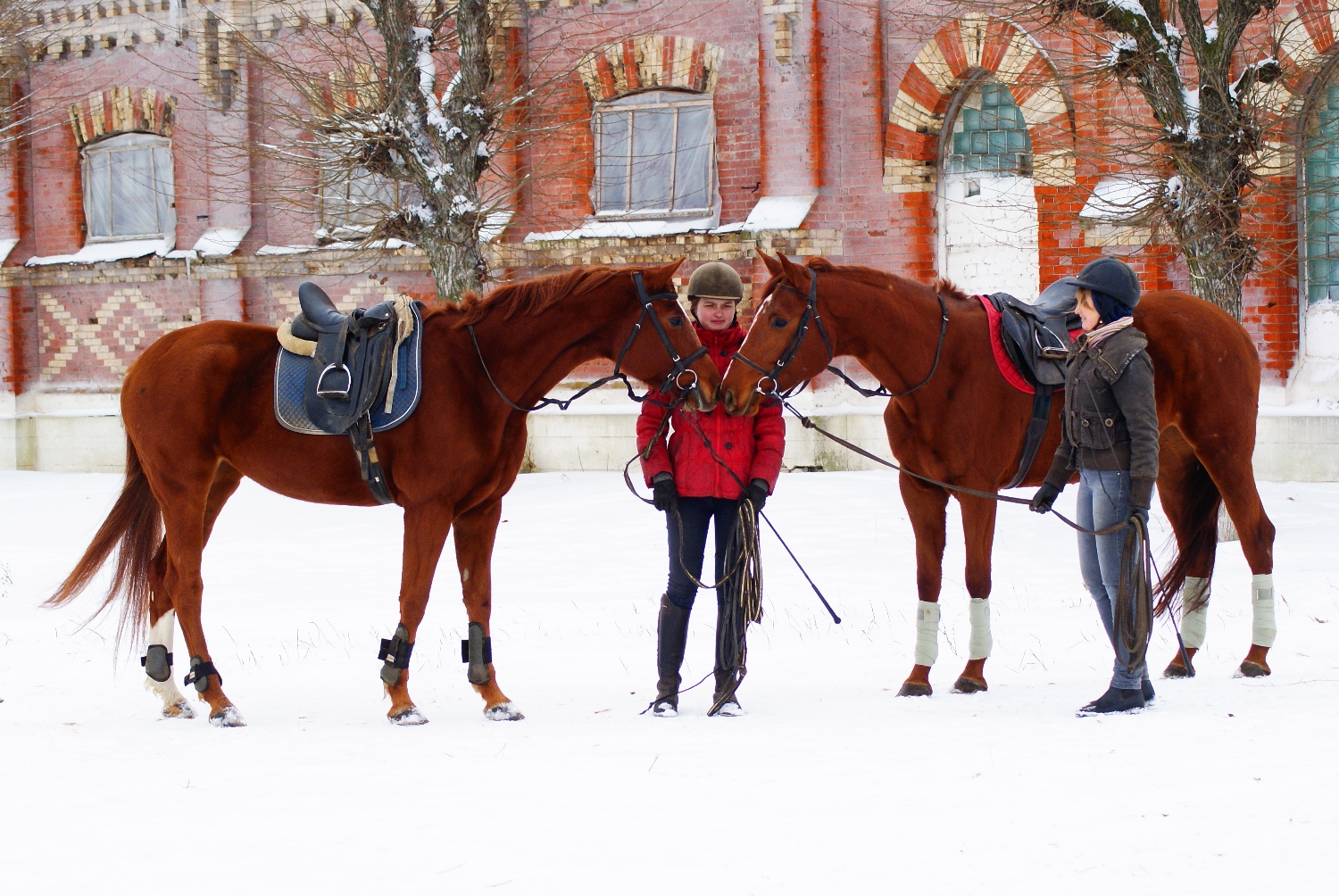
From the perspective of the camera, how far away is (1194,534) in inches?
243

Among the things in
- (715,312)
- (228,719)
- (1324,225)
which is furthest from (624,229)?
(228,719)

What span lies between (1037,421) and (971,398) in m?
0.34

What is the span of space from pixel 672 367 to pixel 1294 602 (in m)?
4.62

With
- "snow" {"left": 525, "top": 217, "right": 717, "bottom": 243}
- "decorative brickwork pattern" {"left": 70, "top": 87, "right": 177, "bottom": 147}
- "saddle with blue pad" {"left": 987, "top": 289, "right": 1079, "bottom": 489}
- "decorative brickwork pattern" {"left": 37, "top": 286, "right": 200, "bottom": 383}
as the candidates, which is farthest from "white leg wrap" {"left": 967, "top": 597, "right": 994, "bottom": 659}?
"decorative brickwork pattern" {"left": 70, "top": 87, "right": 177, "bottom": 147}

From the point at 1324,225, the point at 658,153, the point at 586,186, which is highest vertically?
the point at 658,153

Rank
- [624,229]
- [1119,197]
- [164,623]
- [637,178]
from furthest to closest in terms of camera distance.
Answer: [637,178] → [624,229] → [1119,197] → [164,623]

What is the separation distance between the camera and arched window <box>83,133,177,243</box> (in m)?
16.4

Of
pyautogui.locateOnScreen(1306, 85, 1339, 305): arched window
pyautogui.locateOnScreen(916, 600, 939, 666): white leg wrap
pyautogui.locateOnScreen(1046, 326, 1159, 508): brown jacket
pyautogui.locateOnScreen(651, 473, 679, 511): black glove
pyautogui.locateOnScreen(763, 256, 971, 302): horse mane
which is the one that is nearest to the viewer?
pyautogui.locateOnScreen(1046, 326, 1159, 508): brown jacket

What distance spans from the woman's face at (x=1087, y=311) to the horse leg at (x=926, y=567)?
3.16ft

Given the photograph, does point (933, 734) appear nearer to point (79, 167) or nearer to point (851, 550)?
point (851, 550)

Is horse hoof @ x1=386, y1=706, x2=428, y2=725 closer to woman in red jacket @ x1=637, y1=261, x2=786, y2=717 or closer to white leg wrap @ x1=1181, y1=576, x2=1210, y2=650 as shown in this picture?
woman in red jacket @ x1=637, y1=261, x2=786, y2=717

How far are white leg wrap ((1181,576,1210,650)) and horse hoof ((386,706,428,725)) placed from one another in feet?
11.5

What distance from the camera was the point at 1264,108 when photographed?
9758 millimetres

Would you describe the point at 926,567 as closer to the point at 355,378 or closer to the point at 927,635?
the point at 927,635
